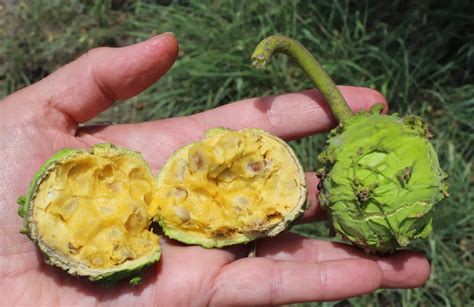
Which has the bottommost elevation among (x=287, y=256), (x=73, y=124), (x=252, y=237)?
(x=287, y=256)

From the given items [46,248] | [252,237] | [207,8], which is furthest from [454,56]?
[46,248]

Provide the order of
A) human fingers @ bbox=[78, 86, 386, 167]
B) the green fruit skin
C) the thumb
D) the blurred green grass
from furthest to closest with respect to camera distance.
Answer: the blurred green grass
human fingers @ bbox=[78, 86, 386, 167]
the thumb
the green fruit skin

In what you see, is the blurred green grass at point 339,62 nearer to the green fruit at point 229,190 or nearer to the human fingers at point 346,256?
the human fingers at point 346,256

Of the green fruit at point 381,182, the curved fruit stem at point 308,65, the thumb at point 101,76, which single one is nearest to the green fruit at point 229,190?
the green fruit at point 381,182

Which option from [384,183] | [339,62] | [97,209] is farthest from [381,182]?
[339,62]

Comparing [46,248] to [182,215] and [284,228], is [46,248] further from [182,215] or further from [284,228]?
[284,228]

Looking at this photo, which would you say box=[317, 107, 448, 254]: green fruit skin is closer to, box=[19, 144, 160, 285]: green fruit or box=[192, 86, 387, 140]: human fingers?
box=[192, 86, 387, 140]: human fingers

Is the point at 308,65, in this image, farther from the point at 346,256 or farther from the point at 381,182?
the point at 346,256

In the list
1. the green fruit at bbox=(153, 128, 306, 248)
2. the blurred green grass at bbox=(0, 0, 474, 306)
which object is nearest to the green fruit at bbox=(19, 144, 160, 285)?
the green fruit at bbox=(153, 128, 306, 248)
